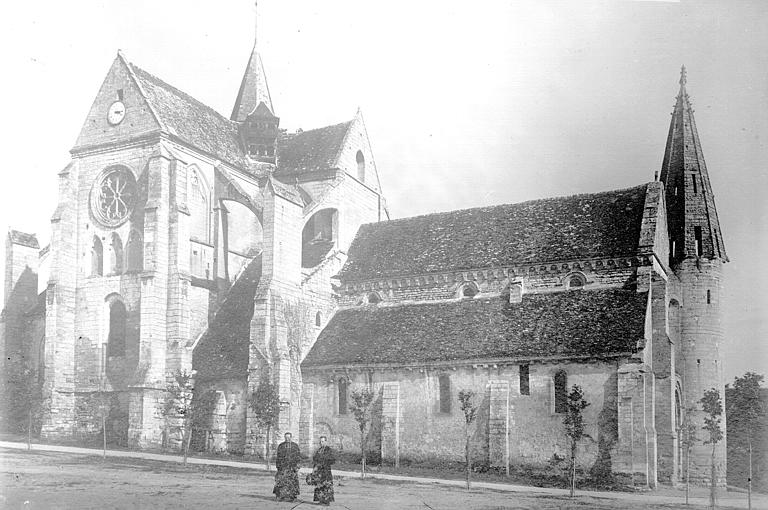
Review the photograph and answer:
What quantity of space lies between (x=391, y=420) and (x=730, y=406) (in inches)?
727

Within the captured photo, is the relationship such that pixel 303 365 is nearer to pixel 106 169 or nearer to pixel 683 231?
pixel 106 169

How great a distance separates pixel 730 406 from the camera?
134 feet

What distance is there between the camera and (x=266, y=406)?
33.4 m

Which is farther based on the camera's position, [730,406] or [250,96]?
[250,96]

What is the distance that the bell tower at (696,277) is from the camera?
3672 cm

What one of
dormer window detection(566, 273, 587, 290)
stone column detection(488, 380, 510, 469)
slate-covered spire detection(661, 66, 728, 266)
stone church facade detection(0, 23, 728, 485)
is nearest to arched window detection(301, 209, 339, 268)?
stone church facade detection(0, 23, 728, 485)

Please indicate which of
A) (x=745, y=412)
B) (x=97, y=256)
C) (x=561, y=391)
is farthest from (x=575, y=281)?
(x=97, y=256)

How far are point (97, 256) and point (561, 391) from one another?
2336 centimetres

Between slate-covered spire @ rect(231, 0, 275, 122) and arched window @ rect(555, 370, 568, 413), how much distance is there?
101ft

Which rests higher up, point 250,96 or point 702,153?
point 250,96

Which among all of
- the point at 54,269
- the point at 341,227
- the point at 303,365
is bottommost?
the point at 303,365

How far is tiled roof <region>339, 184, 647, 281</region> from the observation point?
3575cm

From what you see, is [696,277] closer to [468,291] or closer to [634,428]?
[468,291]

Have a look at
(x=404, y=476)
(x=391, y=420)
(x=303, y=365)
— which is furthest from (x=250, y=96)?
(x=404, y=476)
